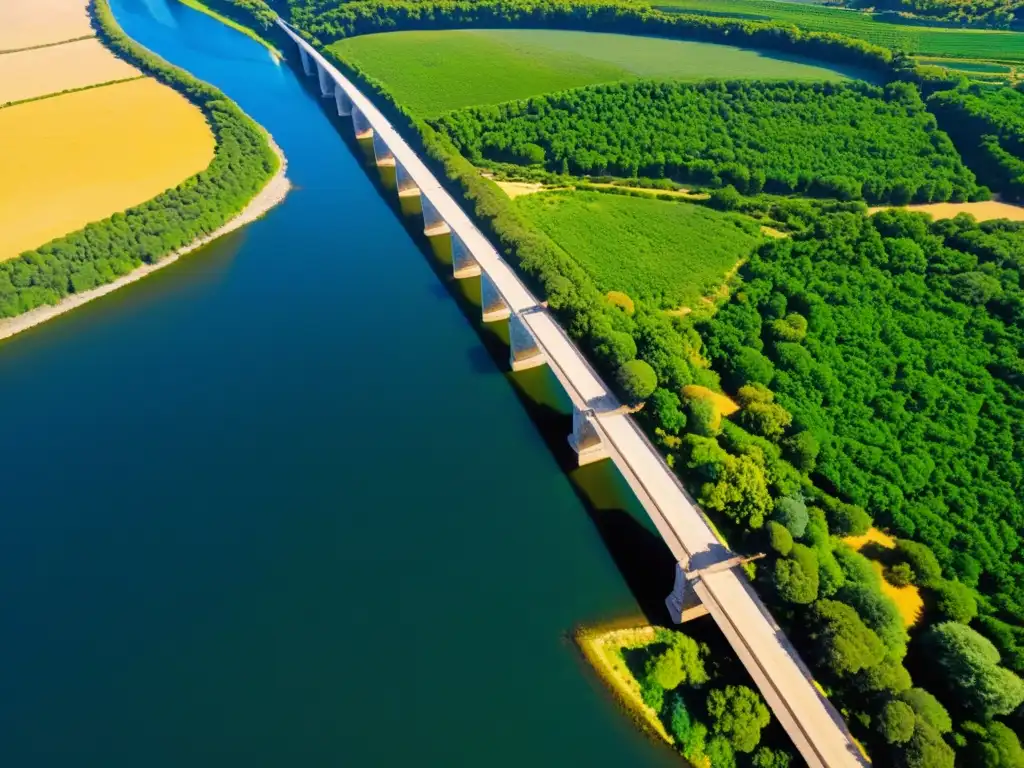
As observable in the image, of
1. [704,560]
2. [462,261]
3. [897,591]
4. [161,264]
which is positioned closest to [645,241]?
[462,261]

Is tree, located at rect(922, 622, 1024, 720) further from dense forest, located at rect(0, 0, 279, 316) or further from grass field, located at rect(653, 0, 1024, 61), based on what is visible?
grass field, located at rect(653, 0, 1024, 61)

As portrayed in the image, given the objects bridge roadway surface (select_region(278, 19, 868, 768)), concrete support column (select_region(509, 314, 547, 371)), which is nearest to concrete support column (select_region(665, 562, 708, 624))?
bridge roadway surface (select_region(278, 19, 868, 768))

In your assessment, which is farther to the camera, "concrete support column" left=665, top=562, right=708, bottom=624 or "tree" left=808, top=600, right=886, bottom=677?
"concrete support column" left=665, top=562, right=708, bottom=624

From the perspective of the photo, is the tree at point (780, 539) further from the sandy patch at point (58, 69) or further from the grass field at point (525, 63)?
the sandy patch at point (58, 69)

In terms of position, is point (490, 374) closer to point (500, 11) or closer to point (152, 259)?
point (152, 259)

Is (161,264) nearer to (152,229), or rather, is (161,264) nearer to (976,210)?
(152,229)

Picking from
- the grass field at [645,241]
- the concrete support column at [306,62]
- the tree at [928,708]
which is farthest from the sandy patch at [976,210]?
the concrete support column at [306,62]
